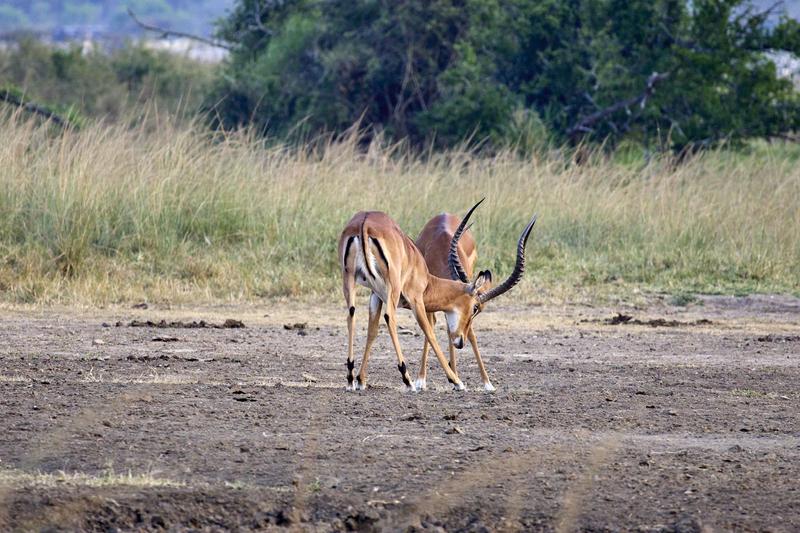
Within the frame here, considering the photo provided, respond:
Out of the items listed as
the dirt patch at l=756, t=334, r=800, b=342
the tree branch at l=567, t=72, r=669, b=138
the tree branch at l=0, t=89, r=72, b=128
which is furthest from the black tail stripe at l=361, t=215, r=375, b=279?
the tree branch at l=567, t=72, r=669, b=138

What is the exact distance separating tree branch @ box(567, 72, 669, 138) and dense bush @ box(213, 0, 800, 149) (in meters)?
0.03

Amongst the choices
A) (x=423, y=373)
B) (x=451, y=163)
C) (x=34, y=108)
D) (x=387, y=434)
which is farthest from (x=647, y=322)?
(x=34, y=108)

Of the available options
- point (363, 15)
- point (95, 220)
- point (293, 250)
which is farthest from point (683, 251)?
point (363, 15)

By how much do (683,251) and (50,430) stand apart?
8.67 metres

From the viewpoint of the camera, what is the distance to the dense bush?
18969mm

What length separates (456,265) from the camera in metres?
8.23

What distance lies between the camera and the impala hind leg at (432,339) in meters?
7.23

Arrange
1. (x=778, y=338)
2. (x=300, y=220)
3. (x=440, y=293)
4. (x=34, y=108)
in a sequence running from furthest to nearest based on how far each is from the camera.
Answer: (x=34, y=108) < (x=300, y=220) < (x=778, y=338) < (x=440, y=293)

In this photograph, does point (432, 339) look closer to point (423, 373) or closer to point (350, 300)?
point (423, 373)

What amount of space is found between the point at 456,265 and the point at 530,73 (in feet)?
41.7

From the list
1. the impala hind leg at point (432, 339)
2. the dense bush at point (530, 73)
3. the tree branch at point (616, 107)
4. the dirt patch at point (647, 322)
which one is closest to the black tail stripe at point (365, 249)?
the impala hind leg at point (432, 339)

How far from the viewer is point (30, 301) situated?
36.0 feet

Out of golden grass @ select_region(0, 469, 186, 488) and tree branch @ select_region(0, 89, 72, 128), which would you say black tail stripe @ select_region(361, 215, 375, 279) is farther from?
tree branch @ select_region(0, 89, 72, 128)

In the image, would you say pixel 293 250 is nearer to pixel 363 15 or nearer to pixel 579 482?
pixel 579 482
